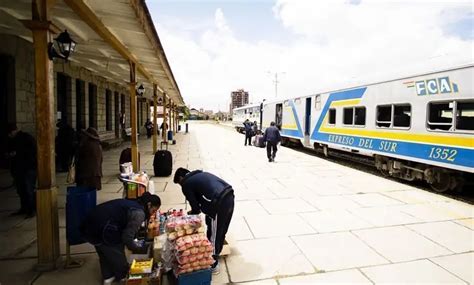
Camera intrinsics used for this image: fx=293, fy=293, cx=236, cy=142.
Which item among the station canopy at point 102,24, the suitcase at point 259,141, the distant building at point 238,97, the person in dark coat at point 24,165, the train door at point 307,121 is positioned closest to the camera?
the station canopy at point 102,24

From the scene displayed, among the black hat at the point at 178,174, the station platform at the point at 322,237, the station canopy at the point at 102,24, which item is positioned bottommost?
the station platform at the point at 322,237

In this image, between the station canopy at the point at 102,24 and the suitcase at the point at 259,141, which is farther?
the suitcase at the point at 259,141

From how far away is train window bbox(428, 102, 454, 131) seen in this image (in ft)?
22.5

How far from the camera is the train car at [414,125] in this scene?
6422 millimetres

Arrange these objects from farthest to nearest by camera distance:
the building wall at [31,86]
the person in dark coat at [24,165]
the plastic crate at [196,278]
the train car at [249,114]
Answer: the train car at [249,114] → the building wall at [31,86] → the person in dark coat at [24,165] → the plastic crate at [196,278]

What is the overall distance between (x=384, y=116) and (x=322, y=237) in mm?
5831

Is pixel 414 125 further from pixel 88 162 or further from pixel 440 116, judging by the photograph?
pixel 88 162

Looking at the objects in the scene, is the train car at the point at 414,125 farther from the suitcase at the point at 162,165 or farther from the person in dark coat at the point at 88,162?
the person in dark coat at the point at 88,162

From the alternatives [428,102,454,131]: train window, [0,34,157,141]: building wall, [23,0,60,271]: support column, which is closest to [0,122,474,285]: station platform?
[23,0,60,271]: support column

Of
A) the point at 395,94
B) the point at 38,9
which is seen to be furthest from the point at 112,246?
the point at 395,94

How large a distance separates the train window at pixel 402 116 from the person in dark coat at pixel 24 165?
8.82 metres

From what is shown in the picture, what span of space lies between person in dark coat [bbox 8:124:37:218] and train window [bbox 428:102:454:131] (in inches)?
343

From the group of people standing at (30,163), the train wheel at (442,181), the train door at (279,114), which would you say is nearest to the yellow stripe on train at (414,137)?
the train wheel at (442,181)

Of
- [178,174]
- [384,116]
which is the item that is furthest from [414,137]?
[178,174]
